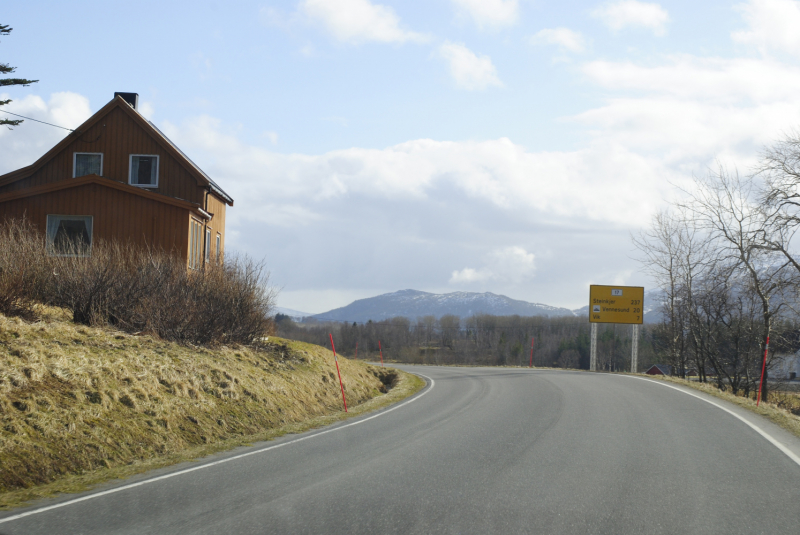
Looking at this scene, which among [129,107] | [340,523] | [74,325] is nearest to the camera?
[340,523]

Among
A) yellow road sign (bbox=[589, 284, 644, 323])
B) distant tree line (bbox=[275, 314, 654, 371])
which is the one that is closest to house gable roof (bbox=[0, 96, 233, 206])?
yellow road sign (bbox=[589, 284, 644, 323])

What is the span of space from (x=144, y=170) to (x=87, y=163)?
7.75ft

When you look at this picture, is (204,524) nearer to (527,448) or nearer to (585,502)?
(585,502)

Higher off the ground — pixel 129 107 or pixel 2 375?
pixel 129 107

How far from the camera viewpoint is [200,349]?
47.6 feet

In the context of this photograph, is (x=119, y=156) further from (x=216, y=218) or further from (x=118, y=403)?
(x=118, y=403)

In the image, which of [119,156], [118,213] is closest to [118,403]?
[118,213]

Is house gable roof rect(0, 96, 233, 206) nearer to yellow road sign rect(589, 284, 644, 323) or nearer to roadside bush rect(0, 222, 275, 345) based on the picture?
roadside bush rect(0, 222, 275, 345)

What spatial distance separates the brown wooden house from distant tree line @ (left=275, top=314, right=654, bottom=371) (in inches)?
2390

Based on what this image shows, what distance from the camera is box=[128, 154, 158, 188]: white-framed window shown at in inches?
988

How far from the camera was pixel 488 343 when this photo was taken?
115000 mm

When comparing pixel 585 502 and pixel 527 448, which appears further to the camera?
pixel 527 448

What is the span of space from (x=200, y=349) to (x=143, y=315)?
1.53m

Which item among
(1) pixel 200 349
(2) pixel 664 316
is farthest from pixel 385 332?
(1) pixel 200 349
